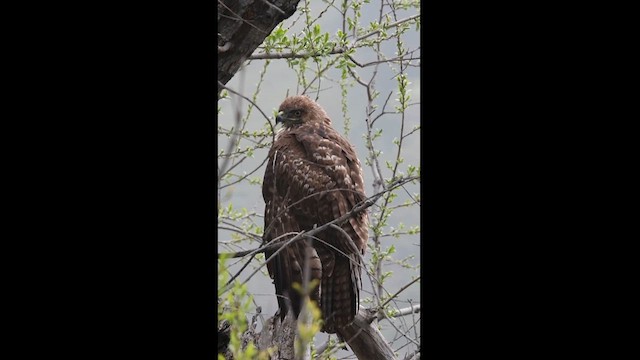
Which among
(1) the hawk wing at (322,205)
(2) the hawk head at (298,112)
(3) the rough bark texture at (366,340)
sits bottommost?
(3) the rough bark texture at (366,340)

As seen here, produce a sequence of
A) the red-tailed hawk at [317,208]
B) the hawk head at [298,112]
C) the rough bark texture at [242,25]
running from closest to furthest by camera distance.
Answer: the rough bark texture at [242,25], the red-tailed hawk at [317,208], the hawk head at [298,112]

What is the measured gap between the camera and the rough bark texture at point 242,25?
1354 millimetres

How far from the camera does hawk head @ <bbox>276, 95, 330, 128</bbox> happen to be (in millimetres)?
2188

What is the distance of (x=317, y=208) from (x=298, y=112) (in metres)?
0.35

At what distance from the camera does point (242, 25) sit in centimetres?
137

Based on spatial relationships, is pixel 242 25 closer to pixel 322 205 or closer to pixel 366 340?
pixel 322 205

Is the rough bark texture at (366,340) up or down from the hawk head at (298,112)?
down

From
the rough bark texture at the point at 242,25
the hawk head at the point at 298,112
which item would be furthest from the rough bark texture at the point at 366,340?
the rough bark texture at the point at 242,25

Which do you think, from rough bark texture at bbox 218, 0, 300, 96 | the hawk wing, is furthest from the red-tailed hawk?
rough bark texture at bbox 218, 0, 300, 96

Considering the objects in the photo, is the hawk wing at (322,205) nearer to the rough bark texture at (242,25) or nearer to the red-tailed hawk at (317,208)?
the red-tailed hawk at (317,208)

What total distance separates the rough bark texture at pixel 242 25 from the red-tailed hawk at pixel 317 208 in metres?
0.56
